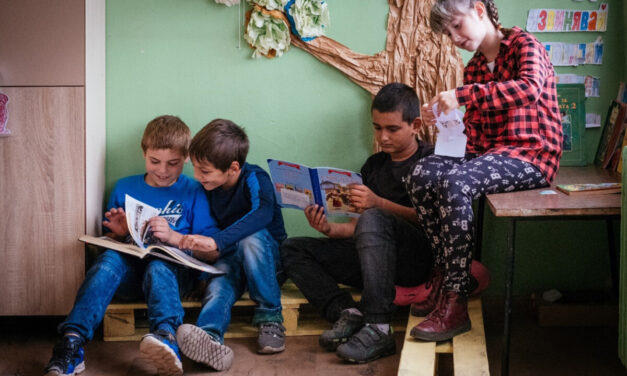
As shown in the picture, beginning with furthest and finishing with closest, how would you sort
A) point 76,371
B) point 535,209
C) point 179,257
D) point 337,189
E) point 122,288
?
1. point 122,288
2. point 337,189
3. point 179,257
4. point 76,371
5. point 535,209

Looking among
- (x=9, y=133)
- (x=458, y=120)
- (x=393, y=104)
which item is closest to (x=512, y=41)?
(x=458, y=120)

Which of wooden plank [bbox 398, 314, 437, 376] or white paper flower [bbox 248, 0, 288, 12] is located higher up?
white paper flower [bbox 248, 0, 288, 12]

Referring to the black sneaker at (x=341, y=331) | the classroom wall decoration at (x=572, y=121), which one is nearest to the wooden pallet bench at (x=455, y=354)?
the black sneaker at (x=341, y=331)

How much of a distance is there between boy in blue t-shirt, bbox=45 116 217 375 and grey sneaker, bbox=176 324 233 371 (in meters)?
0.06

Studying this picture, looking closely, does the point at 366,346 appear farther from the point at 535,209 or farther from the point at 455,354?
the point at 535,209

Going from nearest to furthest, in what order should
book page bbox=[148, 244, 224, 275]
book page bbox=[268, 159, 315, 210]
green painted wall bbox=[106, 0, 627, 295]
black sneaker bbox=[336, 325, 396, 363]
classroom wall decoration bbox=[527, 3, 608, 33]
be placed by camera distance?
black sneaker bbox=[336, 325, 396, 363]
book page bbox=[148, 244, 224, 275]
book page bbox=[268, 159, 315, 210]
classroom wall decoration bbox=[527, 3, 608, 33]
green painted wall bbox=[106, 0, 627, 295]

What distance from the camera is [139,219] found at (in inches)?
111

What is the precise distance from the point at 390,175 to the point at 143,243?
1064 mm

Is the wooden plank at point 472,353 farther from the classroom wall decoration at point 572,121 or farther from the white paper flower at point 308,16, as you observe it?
the white paper flower at point 308,16

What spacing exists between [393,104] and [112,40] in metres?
1.36

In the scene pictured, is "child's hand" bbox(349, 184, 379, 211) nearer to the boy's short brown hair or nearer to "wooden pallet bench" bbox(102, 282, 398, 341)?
"wooden pallet bench" bbox(102, 282, 398, 341)

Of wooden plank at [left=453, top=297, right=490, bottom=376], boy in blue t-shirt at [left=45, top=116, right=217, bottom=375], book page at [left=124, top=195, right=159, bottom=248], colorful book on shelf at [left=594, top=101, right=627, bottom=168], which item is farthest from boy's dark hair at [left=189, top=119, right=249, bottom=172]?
colorful book on shelf at [left=594, top=101, right=627, bottom=168]

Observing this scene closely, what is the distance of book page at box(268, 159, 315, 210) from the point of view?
111 inches

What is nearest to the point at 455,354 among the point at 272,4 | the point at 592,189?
the point at 592,189
